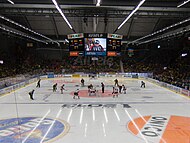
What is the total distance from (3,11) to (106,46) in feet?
35.4

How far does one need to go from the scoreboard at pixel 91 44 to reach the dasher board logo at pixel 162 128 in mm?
12103

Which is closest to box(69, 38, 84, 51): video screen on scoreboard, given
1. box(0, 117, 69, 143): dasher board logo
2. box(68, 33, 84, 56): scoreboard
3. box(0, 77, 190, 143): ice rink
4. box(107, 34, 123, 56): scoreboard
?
box(68, 33, 84, 56): scoreboard

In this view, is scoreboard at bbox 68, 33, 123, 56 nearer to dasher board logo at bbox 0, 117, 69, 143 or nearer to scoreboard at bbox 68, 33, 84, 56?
scoreboard at bbox 68, 33, 84, 56

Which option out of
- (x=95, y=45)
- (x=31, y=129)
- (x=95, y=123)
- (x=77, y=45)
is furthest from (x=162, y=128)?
(x=77, y=45)

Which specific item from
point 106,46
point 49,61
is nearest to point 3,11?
point 106,46

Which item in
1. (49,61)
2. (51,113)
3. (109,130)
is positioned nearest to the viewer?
(109,130)

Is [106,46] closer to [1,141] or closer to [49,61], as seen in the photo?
[1,141]

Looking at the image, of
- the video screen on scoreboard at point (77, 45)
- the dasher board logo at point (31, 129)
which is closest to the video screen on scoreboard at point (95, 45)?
the video screen on scoreboard at point (77, 45)

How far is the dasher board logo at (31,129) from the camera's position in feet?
23.8

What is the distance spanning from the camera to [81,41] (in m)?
21.3

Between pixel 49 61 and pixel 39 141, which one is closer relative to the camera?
pixel 39 141

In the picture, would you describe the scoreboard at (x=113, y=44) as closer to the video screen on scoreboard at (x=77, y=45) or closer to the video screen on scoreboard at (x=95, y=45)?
the video screen on scoreboard at (x=95, y=45)

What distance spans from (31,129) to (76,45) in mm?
14079

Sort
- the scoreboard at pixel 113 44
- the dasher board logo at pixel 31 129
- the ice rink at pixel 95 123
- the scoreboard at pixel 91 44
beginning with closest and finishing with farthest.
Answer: the dasher board logo at pixel 31 129 < the ice rink at pixel 95 123 < the scoreboard at pixel 91 44 < the scoreboard at pixel 113 44
